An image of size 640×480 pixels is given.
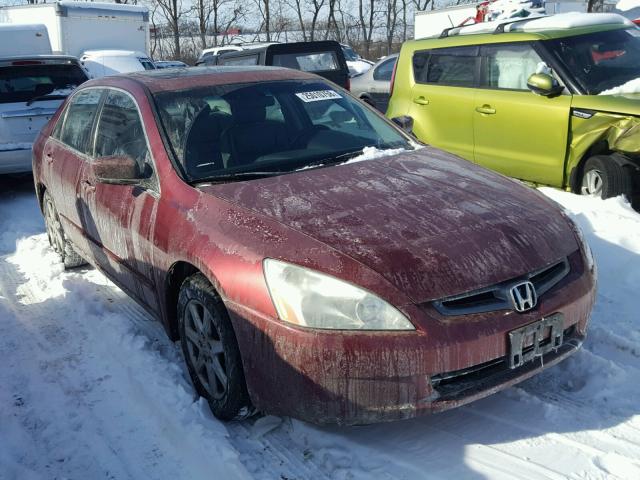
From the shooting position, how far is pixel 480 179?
145 inches

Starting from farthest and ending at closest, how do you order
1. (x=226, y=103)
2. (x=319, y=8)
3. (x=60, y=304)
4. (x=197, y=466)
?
(x=319, y=8) < (x=60, y=304) < (x=226, y=103) < (x=197, y=466)

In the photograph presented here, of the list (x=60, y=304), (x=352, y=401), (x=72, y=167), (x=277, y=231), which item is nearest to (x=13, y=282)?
(x=60, y=304)

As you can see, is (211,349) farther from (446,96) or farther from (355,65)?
(355,65)

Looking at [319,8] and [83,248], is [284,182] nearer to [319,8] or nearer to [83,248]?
[83,248]

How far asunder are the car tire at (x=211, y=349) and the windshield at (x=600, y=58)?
4.42m

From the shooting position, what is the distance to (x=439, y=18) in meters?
22.3

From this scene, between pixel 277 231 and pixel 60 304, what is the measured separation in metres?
2.53

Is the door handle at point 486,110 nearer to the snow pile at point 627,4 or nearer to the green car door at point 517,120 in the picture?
the green car door at point 517,120

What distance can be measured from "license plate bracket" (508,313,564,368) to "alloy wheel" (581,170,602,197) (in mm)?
3381

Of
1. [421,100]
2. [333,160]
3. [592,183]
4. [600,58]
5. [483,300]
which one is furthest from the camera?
[421,100]

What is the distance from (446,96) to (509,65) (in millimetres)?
788

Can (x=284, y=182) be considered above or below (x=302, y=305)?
above

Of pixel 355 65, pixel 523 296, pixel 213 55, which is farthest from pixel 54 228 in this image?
pixel 355 65

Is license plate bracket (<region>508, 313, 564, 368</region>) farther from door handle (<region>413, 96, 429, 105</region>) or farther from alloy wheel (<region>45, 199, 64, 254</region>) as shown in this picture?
Result: door handle (<region>413, 96, 429, 105</region>)
